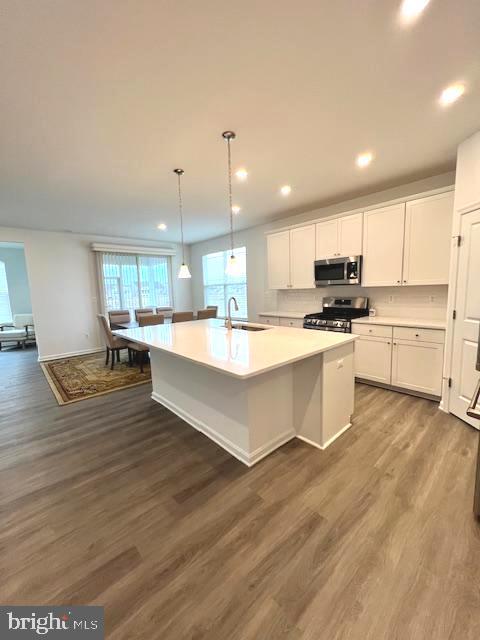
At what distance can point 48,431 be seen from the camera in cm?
264

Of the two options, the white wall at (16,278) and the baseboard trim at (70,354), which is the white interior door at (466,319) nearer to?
the baseboard trim at (70,354)

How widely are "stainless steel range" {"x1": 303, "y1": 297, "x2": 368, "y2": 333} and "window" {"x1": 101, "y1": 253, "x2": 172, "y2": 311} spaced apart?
4416 millimetres

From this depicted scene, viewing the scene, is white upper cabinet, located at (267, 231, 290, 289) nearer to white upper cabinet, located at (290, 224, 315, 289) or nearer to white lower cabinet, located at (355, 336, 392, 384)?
white upper cabinet, located at (290, 224, 315, 289)

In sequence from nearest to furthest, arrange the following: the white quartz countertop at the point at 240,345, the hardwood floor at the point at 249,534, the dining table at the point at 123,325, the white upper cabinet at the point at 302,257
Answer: the hardwood floor at the point at 249,534 → the white quartz countertop at the point at 240,345 → the white upper cabinet at the point at 302,257 → the dining table at the point at 123,325

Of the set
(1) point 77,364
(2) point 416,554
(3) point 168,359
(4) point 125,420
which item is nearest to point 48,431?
(4) point 125,420

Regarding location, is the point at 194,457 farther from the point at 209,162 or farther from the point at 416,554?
the point at 209,162

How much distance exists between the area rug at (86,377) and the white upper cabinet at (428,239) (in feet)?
13.0

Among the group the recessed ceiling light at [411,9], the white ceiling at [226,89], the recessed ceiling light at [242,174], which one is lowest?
the recessed ceiling light at [411,9]

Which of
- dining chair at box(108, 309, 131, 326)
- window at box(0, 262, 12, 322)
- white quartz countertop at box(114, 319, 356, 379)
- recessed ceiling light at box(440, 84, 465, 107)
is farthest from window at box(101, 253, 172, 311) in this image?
recessed ceiling light at box(440, 84, 465, 107)

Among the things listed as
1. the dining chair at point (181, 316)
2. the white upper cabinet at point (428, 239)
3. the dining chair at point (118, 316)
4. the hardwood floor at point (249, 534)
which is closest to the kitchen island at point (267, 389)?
the hardwood floor at point (249, 534)

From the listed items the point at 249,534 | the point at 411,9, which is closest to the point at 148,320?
the point at 249,534

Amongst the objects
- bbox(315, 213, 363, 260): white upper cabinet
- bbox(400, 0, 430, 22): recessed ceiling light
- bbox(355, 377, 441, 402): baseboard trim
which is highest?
bbox(400, 0, 430, 22): recessed ceiling light

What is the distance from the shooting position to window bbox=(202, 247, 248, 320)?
614 centimetres

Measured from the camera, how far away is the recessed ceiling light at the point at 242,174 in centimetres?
303
